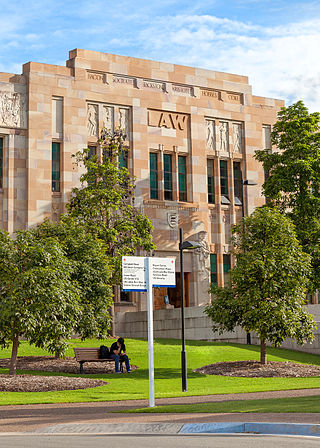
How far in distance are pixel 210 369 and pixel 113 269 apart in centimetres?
888

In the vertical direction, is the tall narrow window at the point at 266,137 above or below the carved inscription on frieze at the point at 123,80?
below

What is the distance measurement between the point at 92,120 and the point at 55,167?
4064 mm

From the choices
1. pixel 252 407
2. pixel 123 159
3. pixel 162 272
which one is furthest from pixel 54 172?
pixel 252 407

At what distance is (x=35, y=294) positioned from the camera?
84.5 ft

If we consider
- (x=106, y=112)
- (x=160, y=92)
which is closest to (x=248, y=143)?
(x=160, y=92)

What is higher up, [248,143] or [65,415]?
[248,143]

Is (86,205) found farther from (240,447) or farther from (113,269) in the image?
(240,447)

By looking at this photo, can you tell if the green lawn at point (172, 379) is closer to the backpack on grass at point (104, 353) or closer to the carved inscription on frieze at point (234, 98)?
the backpack on grass at point (104, 353)

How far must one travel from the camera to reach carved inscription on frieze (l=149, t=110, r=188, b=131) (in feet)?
167

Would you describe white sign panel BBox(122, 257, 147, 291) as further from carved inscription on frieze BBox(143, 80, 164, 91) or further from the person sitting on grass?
carved inscription on frieze BBox(143, 80, 164, 91)

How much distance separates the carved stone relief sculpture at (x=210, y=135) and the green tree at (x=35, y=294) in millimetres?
27783

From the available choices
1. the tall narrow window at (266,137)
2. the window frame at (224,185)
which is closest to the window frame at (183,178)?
the window frame at (224,185)

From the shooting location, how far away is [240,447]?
11.4m

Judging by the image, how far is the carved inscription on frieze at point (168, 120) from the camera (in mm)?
51000
